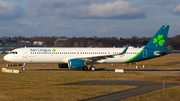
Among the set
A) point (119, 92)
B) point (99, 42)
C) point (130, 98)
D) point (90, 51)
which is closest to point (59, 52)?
point (90, 51)

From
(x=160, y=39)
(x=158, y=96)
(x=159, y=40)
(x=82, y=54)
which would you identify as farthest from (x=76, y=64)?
(x=158, y=96)

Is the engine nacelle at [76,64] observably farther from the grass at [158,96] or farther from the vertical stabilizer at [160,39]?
the grass at [158,96]

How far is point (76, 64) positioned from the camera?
1788 inches

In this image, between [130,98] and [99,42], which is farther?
[99,42]

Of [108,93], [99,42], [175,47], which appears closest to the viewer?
[108,93]

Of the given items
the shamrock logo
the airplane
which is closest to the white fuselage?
the airplane

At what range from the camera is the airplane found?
46875mm

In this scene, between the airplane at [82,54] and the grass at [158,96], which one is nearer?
the grass at [158,96]

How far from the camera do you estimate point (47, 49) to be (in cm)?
4788

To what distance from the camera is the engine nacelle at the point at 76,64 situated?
45.2 meters

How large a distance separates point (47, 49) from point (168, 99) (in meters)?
31.9

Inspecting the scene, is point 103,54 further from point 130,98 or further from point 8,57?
point 130,98

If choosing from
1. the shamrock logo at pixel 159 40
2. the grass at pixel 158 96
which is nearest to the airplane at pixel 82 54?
the shamrock logo at pixel 159 40

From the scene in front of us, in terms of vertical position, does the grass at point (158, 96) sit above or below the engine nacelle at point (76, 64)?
below
